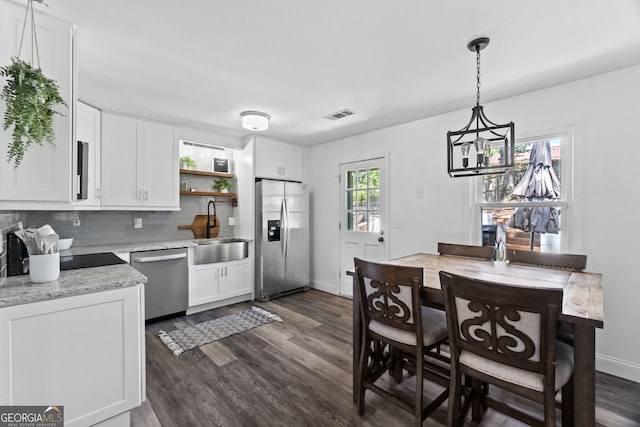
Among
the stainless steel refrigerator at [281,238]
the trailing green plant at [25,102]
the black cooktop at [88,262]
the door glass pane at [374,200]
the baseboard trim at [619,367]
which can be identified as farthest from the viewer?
the stainless steel refrigerator at [281,238]

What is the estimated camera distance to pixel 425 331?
176 cm

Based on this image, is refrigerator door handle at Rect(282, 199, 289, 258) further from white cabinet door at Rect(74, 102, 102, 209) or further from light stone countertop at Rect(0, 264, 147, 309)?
light stone countertop at Rect(0, 264, 147, 309)

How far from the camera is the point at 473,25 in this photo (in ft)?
5.92

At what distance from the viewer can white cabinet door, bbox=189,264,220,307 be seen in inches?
143

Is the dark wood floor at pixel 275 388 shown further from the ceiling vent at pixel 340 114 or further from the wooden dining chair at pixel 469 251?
the ceiling vent at pixel 340 114

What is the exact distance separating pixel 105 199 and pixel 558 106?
15.6 feet

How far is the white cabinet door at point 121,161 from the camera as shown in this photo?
10.6ft

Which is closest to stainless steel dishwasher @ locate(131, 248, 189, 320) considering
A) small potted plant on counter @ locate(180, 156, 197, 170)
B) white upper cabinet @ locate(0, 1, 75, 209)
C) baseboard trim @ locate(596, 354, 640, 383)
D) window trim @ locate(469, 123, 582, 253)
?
small potted plant on counter @ locate(180, 156, 197, 170)

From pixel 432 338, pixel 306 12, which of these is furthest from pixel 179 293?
pixel 306 12

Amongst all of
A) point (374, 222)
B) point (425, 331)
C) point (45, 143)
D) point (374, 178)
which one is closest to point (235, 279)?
point (374, 222)

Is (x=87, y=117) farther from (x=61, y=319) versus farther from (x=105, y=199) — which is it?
(x=61, y=319)

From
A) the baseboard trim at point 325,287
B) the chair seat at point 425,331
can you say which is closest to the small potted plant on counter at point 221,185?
the baseboard trim at point 325,287

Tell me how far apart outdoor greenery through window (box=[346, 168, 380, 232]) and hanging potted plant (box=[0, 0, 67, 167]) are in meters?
3.44

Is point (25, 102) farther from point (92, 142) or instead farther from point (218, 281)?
point (218, 281)
